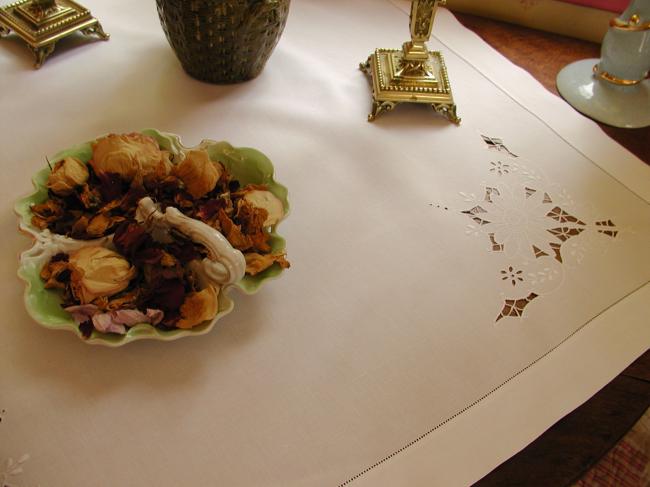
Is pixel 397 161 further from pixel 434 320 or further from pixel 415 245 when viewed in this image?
pixel 434 320

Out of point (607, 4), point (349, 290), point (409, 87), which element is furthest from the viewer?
point (607, 4)

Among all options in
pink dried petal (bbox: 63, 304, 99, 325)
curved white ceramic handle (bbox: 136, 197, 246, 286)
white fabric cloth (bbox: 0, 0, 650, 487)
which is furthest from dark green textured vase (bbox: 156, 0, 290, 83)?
pink dried petal (bbox: 63, 304, 99, 325)

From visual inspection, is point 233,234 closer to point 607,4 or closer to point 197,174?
point 197,174

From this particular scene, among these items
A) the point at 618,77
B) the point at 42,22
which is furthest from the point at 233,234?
the point at 618,77

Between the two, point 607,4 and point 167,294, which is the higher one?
point 607,4

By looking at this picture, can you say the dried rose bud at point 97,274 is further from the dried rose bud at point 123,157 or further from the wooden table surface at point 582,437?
the wooden table surface at point 582,437

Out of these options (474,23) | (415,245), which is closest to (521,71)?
(474,23)
